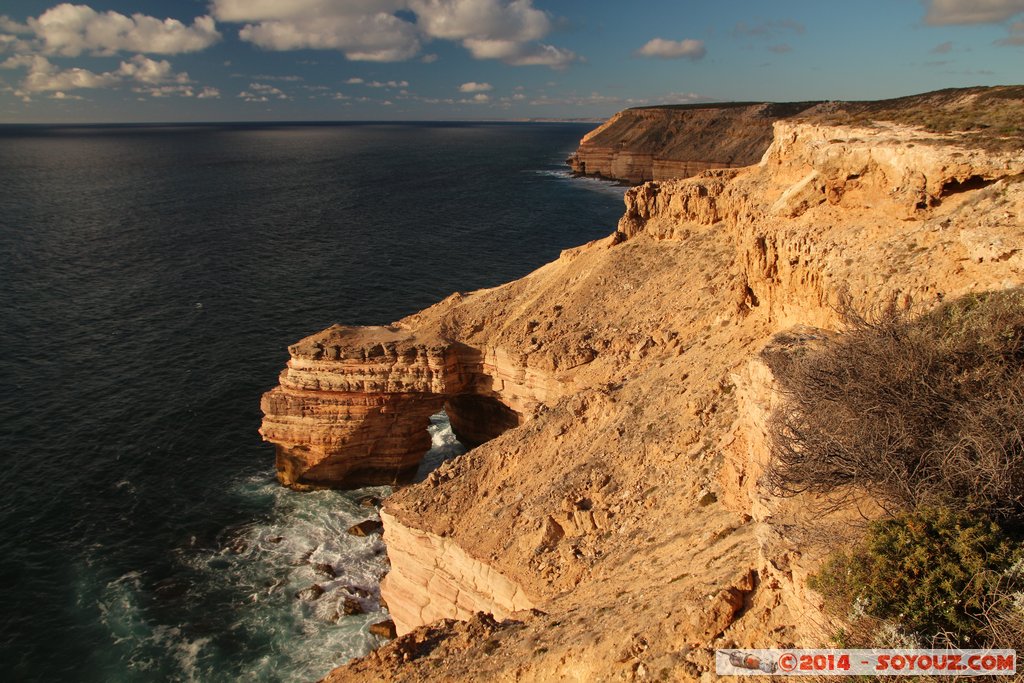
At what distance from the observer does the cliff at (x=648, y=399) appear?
12320mm

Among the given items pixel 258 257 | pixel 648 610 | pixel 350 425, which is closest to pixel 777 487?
pixel 648 610

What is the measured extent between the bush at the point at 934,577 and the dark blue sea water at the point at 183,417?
2004cm

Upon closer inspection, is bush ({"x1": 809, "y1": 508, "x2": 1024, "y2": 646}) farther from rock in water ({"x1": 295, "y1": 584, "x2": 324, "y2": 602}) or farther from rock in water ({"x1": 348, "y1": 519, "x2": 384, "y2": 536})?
rock in water ({"x1": 348, "y1": 519, "x2": 384, "y2": 536})

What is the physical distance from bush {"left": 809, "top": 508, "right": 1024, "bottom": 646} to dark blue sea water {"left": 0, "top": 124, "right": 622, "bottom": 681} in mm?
20036

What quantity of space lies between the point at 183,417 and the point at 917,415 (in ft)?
123

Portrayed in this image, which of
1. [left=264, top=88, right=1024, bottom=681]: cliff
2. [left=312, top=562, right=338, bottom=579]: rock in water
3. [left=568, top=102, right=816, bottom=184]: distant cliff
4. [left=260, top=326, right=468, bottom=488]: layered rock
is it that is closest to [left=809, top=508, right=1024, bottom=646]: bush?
[left=264, top=88, right=1024, bottom=681]: cliff

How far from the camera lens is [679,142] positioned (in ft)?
452

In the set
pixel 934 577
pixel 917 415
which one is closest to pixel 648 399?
pixel 917 415

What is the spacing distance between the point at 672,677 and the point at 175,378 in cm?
3976

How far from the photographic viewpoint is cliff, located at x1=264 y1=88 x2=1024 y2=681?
1232cm

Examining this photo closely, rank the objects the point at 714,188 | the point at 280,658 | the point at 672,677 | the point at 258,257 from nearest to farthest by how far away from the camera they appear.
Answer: the point at 672,677
the point at 280,658
the point at 714,188
the point at 258,257

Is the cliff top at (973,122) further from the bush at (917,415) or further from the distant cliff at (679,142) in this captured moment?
the distant cliff at (679,142)

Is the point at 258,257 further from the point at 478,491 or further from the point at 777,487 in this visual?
the point at 777,487

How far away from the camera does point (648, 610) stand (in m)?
12.5
